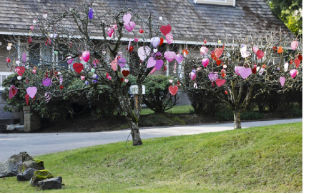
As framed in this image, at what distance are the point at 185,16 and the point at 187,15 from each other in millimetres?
173

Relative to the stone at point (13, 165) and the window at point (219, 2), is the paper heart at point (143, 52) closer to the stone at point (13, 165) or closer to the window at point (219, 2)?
the stone at point (13, 165)

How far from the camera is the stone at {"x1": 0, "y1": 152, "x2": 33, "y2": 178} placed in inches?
304

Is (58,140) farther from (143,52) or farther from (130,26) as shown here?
(130,26)

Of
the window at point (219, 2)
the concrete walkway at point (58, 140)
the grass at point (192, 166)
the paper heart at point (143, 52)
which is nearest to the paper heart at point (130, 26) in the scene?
the paper heart at point (143, 52)

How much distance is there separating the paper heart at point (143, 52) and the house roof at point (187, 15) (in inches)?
381

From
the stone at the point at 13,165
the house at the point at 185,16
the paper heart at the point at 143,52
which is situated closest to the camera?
the stone at the point at 13,165

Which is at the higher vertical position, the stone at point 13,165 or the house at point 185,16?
the house at point 185,16

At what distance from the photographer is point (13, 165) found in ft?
25.7

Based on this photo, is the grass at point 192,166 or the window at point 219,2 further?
the window at point 219,2

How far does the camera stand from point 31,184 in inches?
264

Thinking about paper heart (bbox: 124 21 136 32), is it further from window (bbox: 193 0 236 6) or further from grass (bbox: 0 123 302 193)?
window (bbox: 193 0 236 6)

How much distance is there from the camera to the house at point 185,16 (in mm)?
17953

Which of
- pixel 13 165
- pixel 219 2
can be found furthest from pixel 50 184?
pixel 219 2
